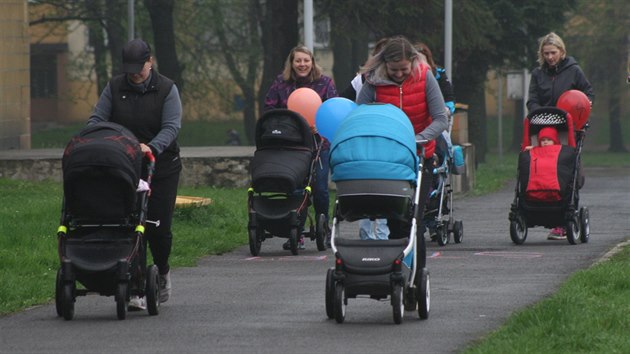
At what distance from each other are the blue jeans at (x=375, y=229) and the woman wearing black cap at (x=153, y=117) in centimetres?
133

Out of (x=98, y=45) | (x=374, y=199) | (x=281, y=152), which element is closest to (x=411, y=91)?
(x=374, y=199)

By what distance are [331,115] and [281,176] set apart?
1503 mm

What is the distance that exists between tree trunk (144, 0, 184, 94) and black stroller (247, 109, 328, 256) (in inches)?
938

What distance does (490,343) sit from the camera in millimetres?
8773

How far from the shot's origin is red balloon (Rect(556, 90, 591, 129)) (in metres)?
15.7

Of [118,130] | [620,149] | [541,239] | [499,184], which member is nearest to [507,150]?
[620,149]

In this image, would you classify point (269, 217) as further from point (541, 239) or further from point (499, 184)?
point (499, 184)

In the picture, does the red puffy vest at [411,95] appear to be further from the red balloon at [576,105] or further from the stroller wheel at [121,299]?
the red balloon at [576,105]

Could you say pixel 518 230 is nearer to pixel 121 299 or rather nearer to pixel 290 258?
pixel 290 258

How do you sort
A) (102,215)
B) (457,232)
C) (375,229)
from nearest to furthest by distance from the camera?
1. (102,215)
2. (375,229)
3. (457,232)

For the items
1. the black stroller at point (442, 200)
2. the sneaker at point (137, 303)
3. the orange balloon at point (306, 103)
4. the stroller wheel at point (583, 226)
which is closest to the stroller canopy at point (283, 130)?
the orange balloon at point (306, 103)

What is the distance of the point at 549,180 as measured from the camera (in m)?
15.3

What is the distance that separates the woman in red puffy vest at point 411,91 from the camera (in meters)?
10.4

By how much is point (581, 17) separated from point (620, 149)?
6023mm
